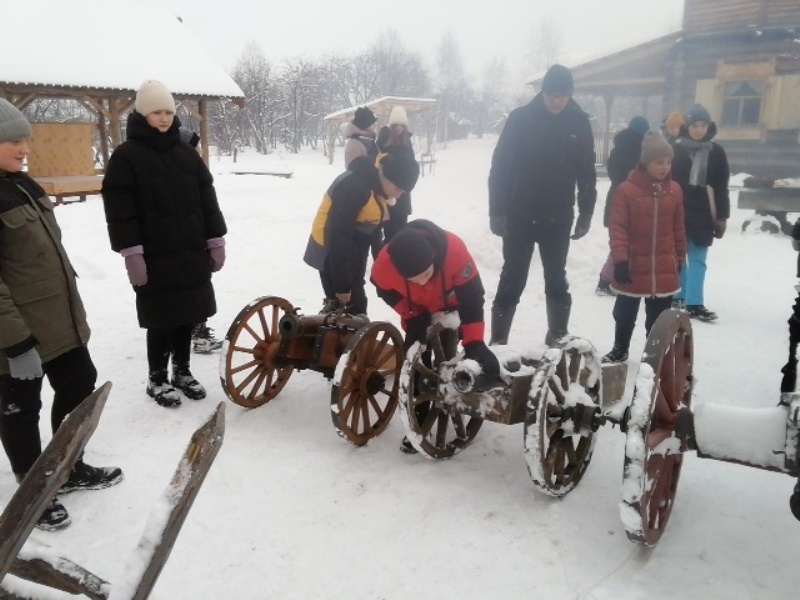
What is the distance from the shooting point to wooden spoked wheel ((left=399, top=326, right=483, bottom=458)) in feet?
10.6

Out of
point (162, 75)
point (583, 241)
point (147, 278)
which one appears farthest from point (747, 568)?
point (162, 75)

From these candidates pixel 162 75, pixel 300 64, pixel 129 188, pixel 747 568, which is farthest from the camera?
pixel 300 64

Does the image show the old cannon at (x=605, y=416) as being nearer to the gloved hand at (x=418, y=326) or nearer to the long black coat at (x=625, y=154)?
the gloved hand at (x=418, y=326)

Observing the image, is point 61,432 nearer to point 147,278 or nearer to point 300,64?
point 147,278

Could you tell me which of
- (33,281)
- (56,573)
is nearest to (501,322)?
(33,281)

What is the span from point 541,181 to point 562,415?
92.2 inches

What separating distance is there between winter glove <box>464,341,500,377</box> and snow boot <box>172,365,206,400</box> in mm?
1953

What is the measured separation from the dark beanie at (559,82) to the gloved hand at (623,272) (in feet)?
4.33

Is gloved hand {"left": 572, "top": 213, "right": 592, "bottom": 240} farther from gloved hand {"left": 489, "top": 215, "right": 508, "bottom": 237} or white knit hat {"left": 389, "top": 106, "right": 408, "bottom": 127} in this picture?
white knit hat {"left": 389, "top": 106, "right": 408, "bottom": 127}

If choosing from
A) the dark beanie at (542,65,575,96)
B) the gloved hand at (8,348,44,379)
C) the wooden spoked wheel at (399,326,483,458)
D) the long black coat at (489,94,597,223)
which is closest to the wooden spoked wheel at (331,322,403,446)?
the wooden spoked wheel at (399,326,483,458)

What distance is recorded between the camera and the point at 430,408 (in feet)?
11.5

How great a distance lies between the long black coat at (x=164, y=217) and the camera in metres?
3.70

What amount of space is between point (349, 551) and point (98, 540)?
1102 mm

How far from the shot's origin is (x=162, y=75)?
15742 mm
